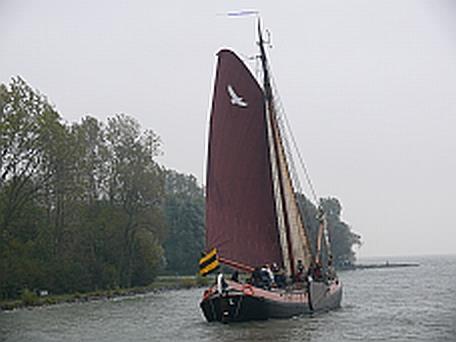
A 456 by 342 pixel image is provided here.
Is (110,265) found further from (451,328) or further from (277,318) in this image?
(451,328)

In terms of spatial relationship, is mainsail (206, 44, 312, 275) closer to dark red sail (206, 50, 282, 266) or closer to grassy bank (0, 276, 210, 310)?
dark red sail (206, 50, 282, 266)

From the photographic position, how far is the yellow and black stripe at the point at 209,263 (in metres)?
29.5

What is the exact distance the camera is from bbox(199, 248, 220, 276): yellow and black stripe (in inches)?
1161

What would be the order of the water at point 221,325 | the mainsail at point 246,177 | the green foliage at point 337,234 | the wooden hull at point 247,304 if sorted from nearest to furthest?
the water at point 221,325 < the wooden hull at point 247,304 < the mainsail at point 246,177 < the green foliage at point 337,234

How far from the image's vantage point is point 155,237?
62.5 meters

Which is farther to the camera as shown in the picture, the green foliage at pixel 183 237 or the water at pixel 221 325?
the green foliage at pixel 183 237

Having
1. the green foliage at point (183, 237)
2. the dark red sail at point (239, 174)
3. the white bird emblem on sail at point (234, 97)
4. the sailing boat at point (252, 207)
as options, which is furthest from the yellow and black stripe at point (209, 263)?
the green foliage at point (183, 237)

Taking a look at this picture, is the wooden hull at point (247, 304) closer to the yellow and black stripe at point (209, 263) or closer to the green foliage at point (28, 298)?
the yellow and black stripe at point (209, 263)

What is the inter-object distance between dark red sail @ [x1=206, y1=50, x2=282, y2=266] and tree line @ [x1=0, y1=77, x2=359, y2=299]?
58.2ft

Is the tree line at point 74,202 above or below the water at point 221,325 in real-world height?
above

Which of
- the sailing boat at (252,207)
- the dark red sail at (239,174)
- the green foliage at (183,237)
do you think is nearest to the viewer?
the sailing boat at (252,207)

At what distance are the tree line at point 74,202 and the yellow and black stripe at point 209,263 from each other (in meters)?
20.2

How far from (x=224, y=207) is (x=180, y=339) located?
7076 millimetres

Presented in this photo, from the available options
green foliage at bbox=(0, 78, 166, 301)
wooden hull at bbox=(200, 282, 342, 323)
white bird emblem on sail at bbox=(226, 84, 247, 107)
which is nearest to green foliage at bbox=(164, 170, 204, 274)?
green foliage at bbox=(0, 78, 166, 301)
